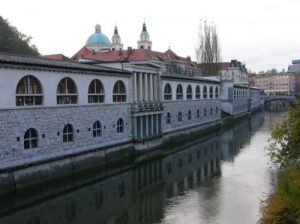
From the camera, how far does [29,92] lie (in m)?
28.9

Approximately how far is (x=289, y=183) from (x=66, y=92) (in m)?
20.3

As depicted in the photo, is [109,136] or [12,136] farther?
[109,136]

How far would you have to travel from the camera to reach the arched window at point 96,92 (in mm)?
35969

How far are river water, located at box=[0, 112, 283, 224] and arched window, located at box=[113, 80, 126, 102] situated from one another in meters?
6.61

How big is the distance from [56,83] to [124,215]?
12165mm

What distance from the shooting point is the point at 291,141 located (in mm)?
18734

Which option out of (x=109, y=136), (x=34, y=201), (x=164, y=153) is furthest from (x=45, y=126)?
(x=164, y=153)

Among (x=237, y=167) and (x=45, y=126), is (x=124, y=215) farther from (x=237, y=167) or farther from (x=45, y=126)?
(x=237, y=167)

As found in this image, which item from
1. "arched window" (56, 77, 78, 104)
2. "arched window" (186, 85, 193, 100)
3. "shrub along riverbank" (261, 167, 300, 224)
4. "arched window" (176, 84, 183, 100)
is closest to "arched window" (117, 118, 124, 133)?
"arched window" (56, 77, 78, 104)

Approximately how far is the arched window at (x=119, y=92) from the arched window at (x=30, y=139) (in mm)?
11585

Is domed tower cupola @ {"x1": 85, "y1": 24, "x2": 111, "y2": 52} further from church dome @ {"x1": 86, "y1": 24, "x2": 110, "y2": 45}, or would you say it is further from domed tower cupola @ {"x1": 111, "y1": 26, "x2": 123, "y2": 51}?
domed tower cupola @ {"x1": 111, "y1": 26, "x2": 123, "y2": 51}

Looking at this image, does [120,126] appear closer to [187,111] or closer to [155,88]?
[155,88]

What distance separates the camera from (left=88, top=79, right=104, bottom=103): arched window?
118ft

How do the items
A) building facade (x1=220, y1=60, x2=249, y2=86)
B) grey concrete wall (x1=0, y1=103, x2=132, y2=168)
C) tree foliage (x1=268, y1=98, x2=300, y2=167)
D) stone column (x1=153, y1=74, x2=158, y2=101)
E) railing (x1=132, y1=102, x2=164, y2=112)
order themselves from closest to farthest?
tree foliage (x1=268, y1=98, x2=300, y2=167), grey concrete wall (x1=0, y1=103, x2=132, y2=168), railing (x1=132, y1=102, x2=164, y2=112), stone column (x1=153, y1=74, x2=158, y2=101), building facade (x1=220, y1=60, x2=249, y2=86)
